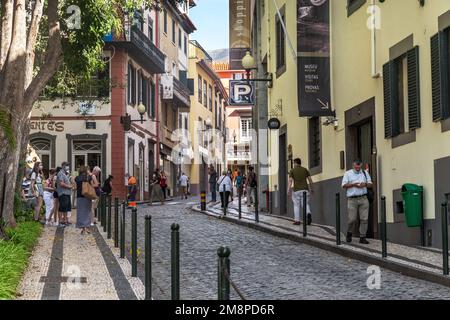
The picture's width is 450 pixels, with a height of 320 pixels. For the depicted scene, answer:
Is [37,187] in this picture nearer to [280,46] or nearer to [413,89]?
[280,46]

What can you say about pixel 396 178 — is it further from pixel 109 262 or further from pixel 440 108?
pixel 109 262

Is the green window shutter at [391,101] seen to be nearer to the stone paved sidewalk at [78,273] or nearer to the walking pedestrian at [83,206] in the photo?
the stone paved sidewalk at [78,273]

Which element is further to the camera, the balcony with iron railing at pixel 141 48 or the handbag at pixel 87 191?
the balcony with iron railing at pixel 141 48

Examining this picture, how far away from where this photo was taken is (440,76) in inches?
519

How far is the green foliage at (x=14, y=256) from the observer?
365 inches

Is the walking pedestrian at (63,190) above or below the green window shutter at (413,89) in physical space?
below

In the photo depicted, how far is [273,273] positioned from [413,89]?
4452 millimetres

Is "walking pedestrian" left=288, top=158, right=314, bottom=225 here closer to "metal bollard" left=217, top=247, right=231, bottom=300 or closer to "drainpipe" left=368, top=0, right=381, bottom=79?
"drainpipe" left=368, top=0, right=381, bottom=79

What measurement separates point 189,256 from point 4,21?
5.09 meters

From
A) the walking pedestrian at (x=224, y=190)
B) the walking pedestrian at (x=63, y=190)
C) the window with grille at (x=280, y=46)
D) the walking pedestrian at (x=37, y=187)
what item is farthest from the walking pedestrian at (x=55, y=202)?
the window with grille at (x=280, y=46)

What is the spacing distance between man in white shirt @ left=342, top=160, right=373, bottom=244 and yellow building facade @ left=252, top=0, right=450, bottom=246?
0.61 m

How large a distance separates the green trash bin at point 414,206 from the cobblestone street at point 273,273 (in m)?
1.31
